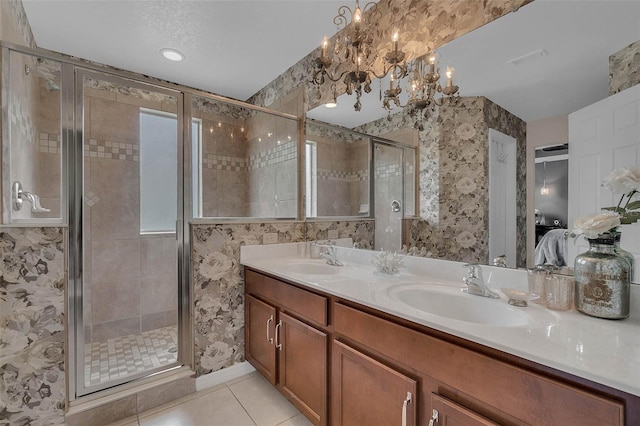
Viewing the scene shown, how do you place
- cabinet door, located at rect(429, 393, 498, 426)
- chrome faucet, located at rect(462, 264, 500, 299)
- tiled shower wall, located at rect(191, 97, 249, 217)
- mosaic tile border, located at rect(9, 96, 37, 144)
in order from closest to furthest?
1. cabinet door, located at rect(429, 393, 498, 426)
2. chrome faucet, located at rect(462, 264, 500, 299)
3. mosaic tile border, located at rect(9, 96, 37, 144)
4. tiled shower wall, located at rect(191, 97, 249, 217)

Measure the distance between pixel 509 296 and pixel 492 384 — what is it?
0.39 meters

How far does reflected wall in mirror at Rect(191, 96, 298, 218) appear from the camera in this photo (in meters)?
2.30

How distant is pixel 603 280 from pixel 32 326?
2.41 m

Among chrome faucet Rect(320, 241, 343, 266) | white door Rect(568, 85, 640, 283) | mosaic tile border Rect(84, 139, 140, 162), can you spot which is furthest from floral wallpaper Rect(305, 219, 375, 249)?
mosaic tile border Rect(84, 139, 140, 162)

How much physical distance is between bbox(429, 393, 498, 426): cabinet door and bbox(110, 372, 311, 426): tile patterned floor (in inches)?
39.3

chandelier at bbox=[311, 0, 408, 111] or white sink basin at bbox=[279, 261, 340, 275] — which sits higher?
chandelier at bbox=[311, 0, 408, 111]

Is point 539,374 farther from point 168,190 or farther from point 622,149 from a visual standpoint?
point 168,190

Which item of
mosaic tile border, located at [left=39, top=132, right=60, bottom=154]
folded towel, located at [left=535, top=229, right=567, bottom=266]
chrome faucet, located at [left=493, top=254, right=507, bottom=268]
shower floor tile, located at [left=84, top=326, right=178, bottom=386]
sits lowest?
shower floor tile, located at [left=84, top=326, right=178, bottom=386]

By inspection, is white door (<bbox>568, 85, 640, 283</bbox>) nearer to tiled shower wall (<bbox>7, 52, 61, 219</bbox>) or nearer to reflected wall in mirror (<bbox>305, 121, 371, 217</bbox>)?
reflected wall in mirror (<bbox>305, 121, 371, 217</bbox>)

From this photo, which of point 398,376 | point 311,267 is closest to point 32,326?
point 311,267

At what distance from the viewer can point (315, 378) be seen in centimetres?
136

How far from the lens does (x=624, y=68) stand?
3.04 ft

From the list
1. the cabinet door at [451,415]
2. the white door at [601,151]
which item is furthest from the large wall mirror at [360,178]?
the cabinet door at [451,415]

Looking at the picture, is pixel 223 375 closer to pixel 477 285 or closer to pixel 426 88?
pixel 477 285
